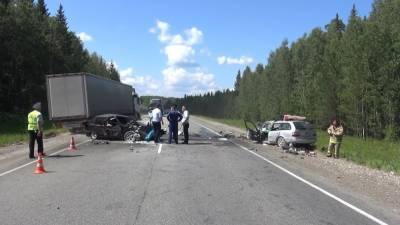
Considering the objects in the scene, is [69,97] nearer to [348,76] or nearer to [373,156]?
[373,156]

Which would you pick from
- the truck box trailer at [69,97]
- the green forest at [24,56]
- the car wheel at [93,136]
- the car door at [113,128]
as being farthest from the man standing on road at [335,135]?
the green forest at [24,56]

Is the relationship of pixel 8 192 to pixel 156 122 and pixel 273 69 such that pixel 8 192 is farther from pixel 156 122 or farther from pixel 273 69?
pixel 273 69

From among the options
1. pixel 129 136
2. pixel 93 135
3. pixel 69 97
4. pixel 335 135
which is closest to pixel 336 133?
pixel 335 135

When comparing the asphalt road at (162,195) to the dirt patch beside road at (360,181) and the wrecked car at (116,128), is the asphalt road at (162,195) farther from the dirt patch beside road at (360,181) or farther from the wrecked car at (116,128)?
the wrecked car at (116,128)

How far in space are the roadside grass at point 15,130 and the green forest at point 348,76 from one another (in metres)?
23.7

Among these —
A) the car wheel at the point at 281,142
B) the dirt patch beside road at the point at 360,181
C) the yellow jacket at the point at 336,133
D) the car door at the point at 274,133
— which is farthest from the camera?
the car door at the point at 274,133

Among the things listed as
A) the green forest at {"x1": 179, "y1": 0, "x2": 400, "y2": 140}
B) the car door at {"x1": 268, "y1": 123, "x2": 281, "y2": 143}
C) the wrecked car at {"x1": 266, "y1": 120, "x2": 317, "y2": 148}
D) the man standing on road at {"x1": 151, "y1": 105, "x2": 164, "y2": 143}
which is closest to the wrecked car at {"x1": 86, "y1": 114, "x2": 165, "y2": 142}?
the man standing on road at {"x1": 151, "y1": 105, "x2": 164, "y2": 143}

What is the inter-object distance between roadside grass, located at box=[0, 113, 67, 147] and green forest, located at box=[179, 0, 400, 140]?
2368 centimetres

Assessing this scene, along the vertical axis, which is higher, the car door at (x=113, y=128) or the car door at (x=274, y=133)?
the car door at (x=113, y=128)

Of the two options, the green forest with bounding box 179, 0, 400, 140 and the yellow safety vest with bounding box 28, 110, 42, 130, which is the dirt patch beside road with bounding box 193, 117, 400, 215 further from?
the green forest with bounding box 179, 0, 400, 140

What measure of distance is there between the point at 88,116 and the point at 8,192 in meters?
19.5

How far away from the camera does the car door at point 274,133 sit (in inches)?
1177

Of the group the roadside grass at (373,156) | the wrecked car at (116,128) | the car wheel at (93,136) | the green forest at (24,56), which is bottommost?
the roadside grass at (373,156)

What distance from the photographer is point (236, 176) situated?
1477cm
